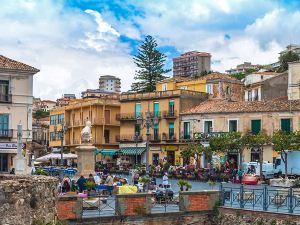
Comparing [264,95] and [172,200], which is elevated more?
[264,95]

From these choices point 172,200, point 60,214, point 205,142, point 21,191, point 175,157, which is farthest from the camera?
point 175,157

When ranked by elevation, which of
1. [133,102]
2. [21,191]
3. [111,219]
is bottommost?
[111,219]

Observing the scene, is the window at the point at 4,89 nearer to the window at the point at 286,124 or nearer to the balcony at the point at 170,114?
the balcony at the point at 170,114

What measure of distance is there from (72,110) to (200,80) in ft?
57.1

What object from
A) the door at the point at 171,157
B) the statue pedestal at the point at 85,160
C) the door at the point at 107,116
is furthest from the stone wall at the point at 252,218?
the door at the point at 107,116

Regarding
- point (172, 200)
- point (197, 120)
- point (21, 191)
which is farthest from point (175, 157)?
point (21, 191)

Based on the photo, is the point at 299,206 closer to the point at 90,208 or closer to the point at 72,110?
the point at 90,208

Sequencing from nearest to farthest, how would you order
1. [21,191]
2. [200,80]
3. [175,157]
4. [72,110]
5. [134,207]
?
[21,191] < [134,207] < [175,157] < [200,80] < [72,110]

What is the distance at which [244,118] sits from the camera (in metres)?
61.7

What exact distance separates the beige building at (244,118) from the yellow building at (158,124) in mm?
1530

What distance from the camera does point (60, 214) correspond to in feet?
72.7

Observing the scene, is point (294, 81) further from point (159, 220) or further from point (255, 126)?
point (159, 220)

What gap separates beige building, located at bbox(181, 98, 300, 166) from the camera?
58.8m

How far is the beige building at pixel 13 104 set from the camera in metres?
50.9
